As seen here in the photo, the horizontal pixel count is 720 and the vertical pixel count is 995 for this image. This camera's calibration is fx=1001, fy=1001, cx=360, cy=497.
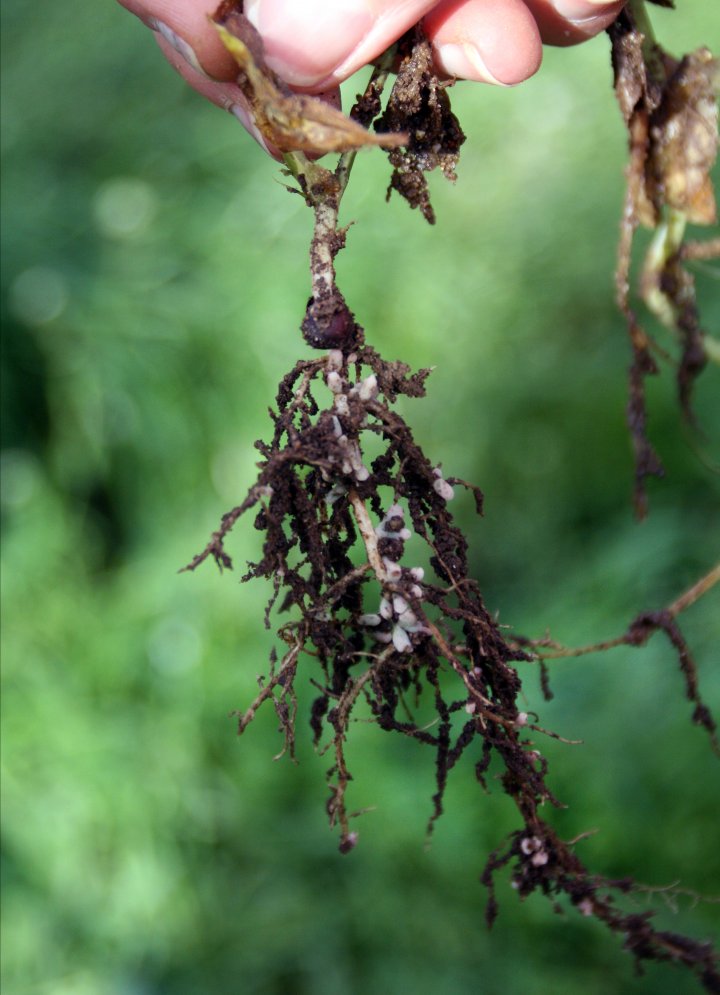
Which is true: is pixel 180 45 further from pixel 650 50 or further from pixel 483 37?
pixel 650 50

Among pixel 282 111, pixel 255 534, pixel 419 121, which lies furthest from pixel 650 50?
pixel 255 534

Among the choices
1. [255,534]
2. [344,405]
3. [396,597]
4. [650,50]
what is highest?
[255,534]

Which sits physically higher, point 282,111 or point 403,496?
point 282,111

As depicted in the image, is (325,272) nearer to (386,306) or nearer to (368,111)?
(368,111)

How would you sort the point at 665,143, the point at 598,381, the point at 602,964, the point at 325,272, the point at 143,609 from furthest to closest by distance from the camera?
the point at 598,381
the point at 143,609
the point at 602,964
the point at 665,143
the point at 325,272

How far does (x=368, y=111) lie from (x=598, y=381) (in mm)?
1599

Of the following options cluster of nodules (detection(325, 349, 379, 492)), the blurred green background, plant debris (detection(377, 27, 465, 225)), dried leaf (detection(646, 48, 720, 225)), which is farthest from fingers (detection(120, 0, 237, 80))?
the blurred green background

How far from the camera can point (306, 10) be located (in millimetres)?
763

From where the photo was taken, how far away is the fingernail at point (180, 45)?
0.83m

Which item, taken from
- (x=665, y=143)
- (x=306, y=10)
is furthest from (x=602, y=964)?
(x=306, y=10)

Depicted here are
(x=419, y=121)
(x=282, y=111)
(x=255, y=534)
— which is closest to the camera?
(x=282, y=111)

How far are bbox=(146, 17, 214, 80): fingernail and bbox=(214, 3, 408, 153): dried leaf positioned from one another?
71mm

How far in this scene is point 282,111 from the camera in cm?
72

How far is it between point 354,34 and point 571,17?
227 millimetres
